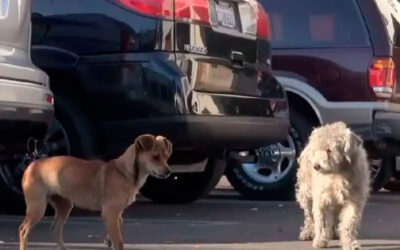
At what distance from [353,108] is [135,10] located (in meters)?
3.19

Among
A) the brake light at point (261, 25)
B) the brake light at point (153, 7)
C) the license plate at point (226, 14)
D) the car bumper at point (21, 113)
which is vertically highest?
the brake light at point (153, 7)

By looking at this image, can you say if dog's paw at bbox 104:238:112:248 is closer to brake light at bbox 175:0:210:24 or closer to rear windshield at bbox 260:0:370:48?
brake light at bbox 175:0:210:24

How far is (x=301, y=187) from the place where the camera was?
333 inches

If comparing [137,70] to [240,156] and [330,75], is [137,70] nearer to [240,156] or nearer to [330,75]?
[240,156]

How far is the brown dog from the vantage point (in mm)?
7391

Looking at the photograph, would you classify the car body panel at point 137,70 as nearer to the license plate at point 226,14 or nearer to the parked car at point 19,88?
the license plate at point 226,14

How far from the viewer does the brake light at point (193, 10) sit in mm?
8508

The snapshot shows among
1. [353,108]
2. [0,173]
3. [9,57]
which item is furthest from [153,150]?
[353,108]

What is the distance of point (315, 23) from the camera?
11.4 metres

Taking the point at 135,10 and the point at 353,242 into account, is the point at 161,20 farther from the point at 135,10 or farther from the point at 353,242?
the point at 353,242

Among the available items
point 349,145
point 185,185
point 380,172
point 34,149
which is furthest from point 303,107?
point 34,149

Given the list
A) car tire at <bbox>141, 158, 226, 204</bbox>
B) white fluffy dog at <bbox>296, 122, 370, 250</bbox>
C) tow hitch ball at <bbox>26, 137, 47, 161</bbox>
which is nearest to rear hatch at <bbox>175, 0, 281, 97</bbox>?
white fluffy dog at <bbox>296, 122, 370, 250</bbox>

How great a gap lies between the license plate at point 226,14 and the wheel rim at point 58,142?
1500 mm

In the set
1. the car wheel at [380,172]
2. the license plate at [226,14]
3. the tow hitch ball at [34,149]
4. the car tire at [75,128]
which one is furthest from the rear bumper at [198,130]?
the car wheel at [380,172]
